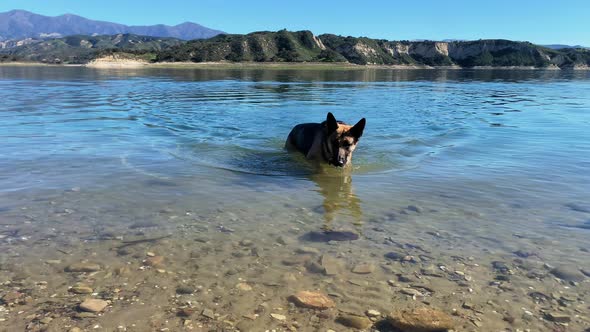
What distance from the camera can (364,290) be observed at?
14.8ft

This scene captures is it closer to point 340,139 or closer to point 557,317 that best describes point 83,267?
point 557,317

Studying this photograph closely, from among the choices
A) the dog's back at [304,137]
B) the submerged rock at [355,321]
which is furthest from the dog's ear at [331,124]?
the submerged rock at [355,321]

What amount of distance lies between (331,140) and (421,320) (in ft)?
19.8

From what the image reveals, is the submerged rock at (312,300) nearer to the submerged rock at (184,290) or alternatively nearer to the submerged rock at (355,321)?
the submerged rock at (355,321)

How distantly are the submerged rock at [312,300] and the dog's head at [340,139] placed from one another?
497 centimetres

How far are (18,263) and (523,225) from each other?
6.69 metres

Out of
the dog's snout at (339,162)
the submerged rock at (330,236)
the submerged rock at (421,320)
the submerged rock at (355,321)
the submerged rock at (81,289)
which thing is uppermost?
the dog's snout at (339,162)

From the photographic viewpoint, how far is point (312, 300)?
434 cm

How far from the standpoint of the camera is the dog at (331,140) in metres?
9.26

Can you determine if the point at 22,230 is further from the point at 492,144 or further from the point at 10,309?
the point at 492,144

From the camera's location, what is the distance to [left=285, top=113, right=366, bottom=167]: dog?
9258 mm

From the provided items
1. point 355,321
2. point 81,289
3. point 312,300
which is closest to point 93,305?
point 81,289

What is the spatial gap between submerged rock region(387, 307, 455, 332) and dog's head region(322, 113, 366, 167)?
A: 17.3 feet

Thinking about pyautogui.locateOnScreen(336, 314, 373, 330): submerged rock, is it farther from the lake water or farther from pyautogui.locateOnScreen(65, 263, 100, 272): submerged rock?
pyautogui.locateOnScreen(65, 263, 100, 272): submerged rock
